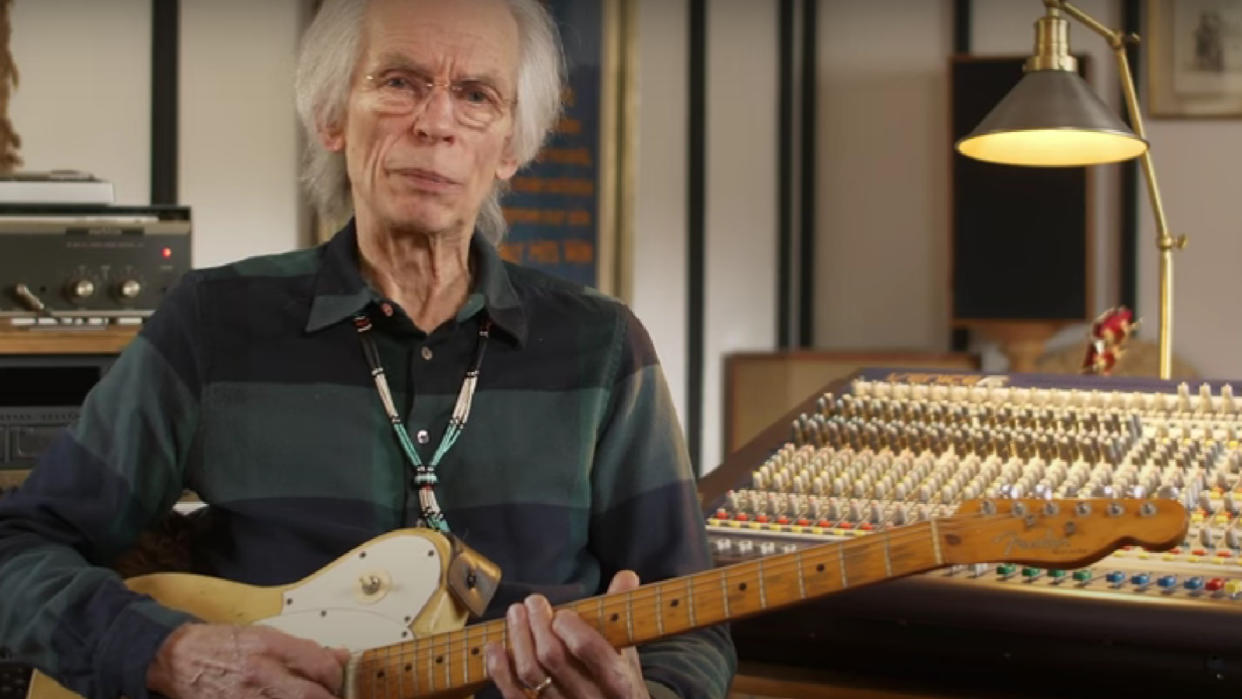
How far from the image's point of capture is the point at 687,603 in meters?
1.33

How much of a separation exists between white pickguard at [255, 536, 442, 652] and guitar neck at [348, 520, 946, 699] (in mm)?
29

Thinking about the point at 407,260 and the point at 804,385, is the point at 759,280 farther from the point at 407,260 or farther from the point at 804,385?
the point at 407,260

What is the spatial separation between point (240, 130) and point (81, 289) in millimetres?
1714

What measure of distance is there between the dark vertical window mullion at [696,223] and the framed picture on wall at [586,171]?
0.38 metres

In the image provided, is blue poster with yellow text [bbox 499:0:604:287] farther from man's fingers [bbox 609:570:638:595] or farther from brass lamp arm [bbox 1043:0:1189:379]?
man's fingers [bbox 609:570:638:595]

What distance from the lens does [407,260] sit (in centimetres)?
173

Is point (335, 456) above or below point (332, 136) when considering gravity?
below

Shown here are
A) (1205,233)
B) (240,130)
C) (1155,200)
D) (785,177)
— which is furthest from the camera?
(785,177)

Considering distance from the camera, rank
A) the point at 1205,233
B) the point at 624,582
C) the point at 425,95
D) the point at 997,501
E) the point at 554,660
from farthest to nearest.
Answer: the point at 1205,233 → the point at 425,95 → the point at 624,582 → the point at 554,660 → the point at 997,501

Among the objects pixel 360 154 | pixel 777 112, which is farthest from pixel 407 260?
pixel 777 112

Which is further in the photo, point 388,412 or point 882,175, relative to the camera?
point 882,175

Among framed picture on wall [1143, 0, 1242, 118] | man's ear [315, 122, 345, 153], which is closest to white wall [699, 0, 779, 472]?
framed picture on wall [1143, 0, 1242, 118]

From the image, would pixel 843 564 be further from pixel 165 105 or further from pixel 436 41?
pixel 165 105

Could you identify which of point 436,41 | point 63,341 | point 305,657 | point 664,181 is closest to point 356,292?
point 436,41
